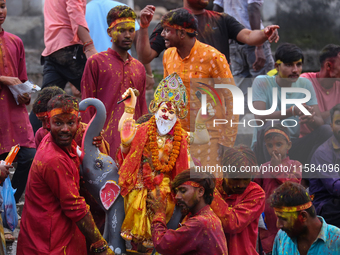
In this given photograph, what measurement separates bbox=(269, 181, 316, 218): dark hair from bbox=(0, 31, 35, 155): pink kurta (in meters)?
2.66

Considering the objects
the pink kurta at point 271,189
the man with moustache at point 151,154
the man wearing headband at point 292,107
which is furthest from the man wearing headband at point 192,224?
the man wearing headband at point 292,107

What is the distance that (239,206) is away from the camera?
471 centimetres

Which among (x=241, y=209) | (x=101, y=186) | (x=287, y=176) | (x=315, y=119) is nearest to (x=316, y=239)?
(x=241, y=209)

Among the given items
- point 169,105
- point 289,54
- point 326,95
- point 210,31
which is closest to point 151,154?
point 169,105

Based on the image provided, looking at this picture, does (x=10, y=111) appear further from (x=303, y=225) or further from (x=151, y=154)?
(x=303, y=225)

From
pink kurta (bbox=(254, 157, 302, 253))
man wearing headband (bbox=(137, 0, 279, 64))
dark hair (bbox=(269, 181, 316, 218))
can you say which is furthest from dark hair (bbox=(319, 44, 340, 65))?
dark hair (bbox=(269, 181, 316, 218))

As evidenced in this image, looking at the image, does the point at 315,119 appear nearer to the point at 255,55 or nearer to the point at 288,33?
the point at 255,55

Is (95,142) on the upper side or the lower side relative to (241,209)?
upper

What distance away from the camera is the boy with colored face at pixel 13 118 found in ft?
18.5

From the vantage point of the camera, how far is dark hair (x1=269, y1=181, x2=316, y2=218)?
4242 millimetres

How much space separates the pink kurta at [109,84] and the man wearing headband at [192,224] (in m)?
1.37

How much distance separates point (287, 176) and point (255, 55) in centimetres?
256

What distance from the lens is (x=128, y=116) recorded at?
4.81 meters

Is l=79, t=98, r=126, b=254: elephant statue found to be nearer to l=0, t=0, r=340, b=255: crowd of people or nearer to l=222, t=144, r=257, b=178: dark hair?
l=0, t=0, r=340, b=255: crowd of people
